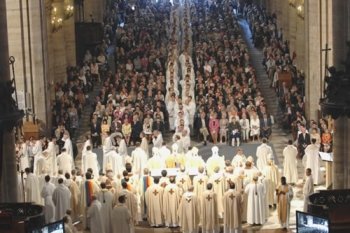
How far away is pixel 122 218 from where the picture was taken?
85.0 ft

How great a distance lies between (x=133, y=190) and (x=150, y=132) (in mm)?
9129

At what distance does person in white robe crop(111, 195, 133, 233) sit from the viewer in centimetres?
2588

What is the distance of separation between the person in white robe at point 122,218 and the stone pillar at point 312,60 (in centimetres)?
1380

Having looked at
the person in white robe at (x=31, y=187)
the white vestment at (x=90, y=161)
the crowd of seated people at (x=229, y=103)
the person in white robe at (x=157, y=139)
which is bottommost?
the person in white robe at (x=31, y=187)

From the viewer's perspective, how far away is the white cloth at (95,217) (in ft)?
86.2

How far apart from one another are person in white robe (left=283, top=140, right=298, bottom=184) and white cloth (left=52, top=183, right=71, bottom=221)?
7.72 meters

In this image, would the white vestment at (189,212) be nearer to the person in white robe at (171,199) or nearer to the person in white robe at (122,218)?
the person in white robe at (171,199)

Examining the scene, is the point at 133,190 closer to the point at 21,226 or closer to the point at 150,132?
the point at 21,226

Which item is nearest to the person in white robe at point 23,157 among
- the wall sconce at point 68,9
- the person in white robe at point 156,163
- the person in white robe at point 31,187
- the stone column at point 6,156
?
the person in white robe at point 31,187

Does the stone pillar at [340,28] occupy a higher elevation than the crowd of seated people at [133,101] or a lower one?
higher

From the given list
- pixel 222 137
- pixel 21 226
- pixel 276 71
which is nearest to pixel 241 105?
pixel 222 137

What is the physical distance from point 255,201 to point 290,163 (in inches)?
175

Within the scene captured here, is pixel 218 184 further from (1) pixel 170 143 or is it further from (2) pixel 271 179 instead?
(1) pixel 170 143

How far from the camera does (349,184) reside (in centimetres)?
2675
